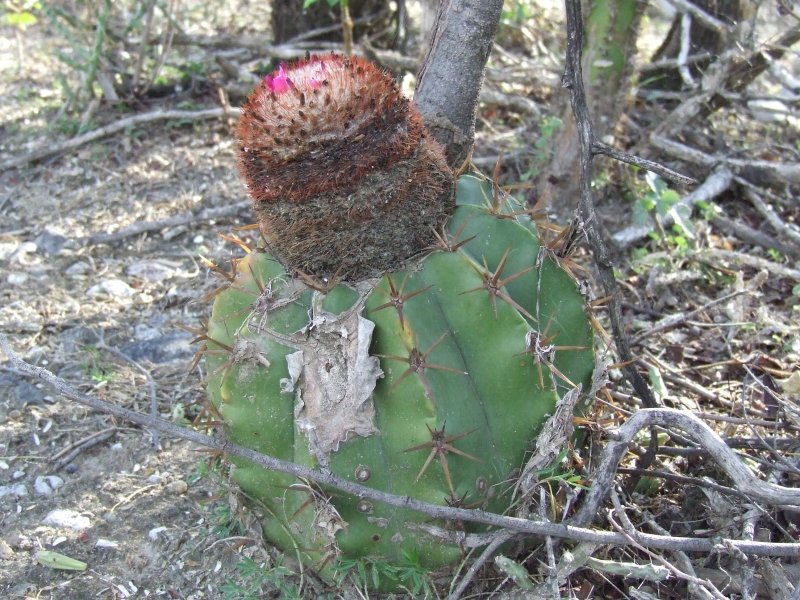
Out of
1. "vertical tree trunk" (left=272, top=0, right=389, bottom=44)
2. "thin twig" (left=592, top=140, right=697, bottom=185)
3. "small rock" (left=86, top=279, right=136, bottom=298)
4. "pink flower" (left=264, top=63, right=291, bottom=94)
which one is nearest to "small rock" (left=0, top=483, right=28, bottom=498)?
"small rock" (left=86, top=279, right=136, bottom=298)

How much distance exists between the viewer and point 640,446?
2.39m

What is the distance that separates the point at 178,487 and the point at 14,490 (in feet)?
1.63

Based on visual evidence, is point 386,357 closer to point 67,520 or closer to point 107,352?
point 67,520

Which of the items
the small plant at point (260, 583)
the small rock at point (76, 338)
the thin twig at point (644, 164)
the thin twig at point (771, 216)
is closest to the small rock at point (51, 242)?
the small rock at point (76, 338)

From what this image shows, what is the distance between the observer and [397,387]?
1782mm

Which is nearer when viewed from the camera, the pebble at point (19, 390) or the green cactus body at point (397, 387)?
the green cactus body at point (397, 387)

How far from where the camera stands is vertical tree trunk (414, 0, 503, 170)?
86.1 inches

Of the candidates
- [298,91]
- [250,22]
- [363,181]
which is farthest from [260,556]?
[250,22]

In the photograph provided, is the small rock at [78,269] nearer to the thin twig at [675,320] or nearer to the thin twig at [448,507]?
the thin twig at [448,507]

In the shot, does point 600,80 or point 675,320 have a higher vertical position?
point 600,80

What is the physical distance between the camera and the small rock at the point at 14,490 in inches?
97.5

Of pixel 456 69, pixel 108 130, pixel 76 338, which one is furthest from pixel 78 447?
pixel 108 130

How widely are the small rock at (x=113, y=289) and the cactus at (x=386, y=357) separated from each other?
1.65 m

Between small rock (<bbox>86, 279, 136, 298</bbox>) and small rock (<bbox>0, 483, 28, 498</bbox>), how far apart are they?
3.56ft
